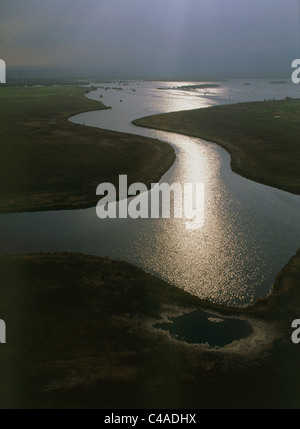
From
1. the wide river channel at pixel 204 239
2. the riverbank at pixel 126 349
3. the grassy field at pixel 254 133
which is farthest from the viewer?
the grassy field at pixel 254 133

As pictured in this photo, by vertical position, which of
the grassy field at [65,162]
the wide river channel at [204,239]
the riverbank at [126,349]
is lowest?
the riverbank at [126,349]

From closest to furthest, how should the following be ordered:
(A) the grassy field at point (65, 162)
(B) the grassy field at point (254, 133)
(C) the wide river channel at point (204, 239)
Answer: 1. (C) the wide river channel at point (204, 239)
2. (A) the grassy field at point (65, 162)
3. (B) the grassy field at point (254, 133)

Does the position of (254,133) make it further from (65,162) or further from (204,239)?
(204,239)

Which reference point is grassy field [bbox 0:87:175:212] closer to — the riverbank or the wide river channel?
the wide river channel

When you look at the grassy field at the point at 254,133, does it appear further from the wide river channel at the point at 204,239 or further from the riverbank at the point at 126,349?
the riverbank at the point at 126,349

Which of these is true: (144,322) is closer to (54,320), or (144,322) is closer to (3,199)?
(54,320)

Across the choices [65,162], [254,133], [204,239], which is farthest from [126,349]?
[254,133]

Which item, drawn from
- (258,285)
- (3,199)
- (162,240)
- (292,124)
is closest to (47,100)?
(292,124)

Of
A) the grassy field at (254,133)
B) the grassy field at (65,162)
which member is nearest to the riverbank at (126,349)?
the grassy field at (65,162)
